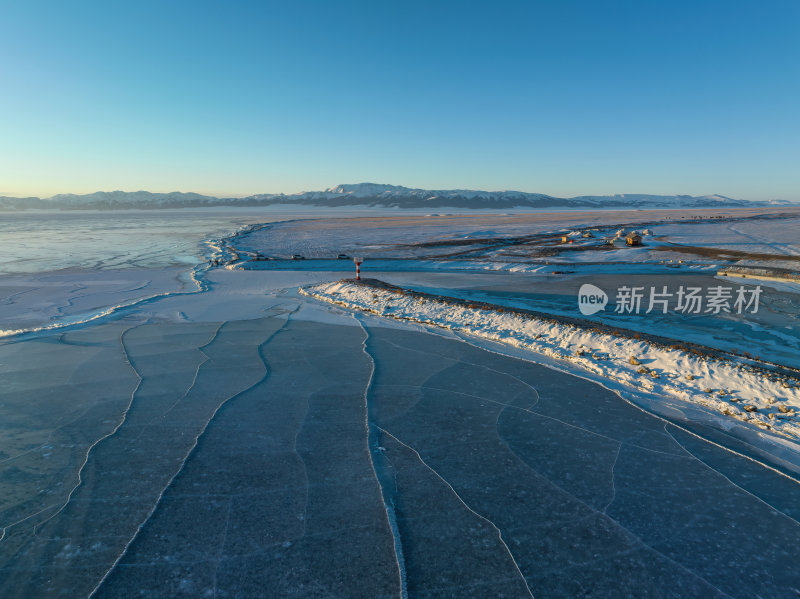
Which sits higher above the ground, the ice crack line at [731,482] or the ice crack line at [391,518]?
the ice crack line at [391,518]

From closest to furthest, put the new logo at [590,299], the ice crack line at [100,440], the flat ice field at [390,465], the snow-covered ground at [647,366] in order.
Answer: the flat ice field at [390,465], the ice crack line at [100,440], the snow-covered ground at [647,366], the new logo at [590,299]

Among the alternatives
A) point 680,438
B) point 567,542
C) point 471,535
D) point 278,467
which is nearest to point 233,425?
point 278,467

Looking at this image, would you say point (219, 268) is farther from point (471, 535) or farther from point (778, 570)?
point (778, 570)

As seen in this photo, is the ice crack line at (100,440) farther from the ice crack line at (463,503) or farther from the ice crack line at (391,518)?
the ice crack line at (463,503)

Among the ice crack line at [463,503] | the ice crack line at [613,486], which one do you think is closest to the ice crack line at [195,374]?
the ice crack line at [463,503]

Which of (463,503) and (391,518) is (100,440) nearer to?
(391,518)

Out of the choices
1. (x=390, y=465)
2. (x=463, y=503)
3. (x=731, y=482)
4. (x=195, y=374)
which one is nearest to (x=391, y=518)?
(x=463, y=503)

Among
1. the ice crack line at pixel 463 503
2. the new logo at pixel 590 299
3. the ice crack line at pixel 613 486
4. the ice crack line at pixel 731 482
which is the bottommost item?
the new logo at pixel 590 299
